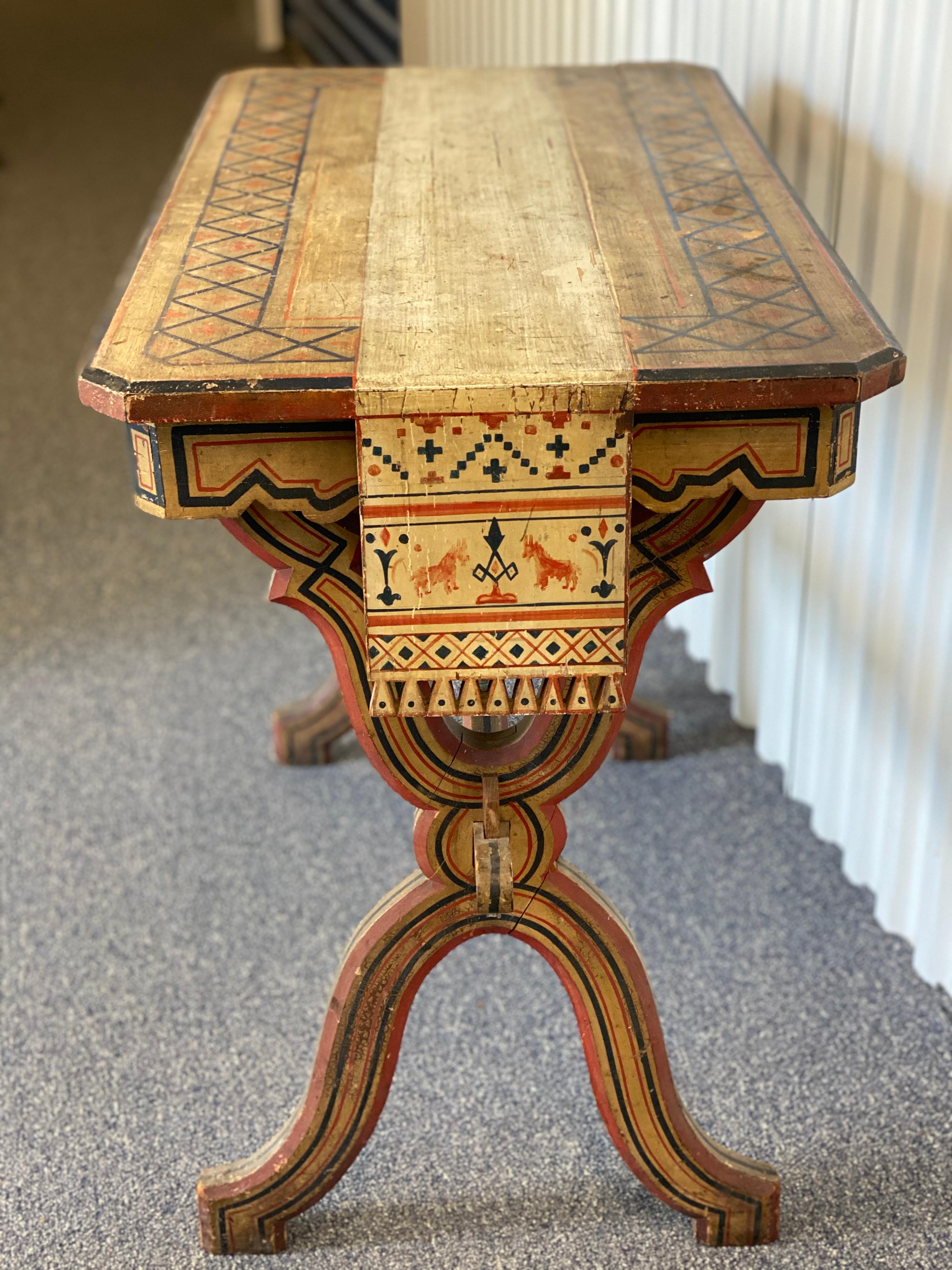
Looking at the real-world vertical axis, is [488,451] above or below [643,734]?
above

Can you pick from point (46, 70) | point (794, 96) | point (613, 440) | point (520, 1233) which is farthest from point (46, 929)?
point (46, 70)

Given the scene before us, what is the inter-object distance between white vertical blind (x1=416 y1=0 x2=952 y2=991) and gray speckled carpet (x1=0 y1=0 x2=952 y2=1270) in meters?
0.11

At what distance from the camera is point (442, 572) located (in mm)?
1071

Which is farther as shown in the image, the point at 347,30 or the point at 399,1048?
the point at 347,30

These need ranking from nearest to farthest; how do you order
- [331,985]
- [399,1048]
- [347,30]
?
1. [399,1048]
2. [331,985]
3. [347,30]

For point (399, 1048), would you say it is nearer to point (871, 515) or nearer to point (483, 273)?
point (483, 273)

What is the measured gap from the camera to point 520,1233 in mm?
1451

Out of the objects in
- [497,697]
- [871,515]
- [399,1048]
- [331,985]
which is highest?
[497,697]

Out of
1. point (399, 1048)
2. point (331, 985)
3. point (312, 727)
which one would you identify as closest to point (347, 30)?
point (312, 727)

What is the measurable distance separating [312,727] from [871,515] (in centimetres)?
87

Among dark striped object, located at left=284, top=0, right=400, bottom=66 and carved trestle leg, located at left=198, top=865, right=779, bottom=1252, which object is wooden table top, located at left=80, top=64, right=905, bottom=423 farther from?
dark striped object, located at left=284, top=0, right=400, bottom=66

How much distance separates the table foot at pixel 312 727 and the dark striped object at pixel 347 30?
285 centimetres

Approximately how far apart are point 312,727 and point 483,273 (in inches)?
41.7

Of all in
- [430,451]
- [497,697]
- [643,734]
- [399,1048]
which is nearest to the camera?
[430,451]
